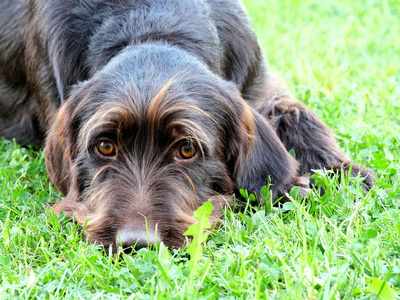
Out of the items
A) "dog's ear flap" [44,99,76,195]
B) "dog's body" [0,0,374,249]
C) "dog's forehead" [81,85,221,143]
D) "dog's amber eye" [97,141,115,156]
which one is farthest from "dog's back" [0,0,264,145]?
"dog's amber eye" [97,141,115,156]

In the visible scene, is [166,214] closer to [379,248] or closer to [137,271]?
[137,271]

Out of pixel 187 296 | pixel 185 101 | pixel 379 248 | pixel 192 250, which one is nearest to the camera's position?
pixel 187 296

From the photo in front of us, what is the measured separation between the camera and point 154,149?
3430 mm

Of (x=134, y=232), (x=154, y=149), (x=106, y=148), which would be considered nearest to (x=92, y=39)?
(x=106, y=148)

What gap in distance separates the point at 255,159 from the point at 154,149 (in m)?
0.74

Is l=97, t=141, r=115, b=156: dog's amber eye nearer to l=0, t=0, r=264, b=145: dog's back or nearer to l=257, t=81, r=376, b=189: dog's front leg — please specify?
l=0, t=0, r=264, b=145: dog's back

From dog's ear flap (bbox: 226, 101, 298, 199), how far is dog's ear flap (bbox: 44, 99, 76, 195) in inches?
39.7

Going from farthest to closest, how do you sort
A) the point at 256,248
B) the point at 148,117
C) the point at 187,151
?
the point at 187,151 → the point at 148,117 → the point at 256,248

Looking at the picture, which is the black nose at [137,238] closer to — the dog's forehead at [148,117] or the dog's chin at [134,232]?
the dog's chin at [134,232]

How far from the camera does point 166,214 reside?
3.20 metres

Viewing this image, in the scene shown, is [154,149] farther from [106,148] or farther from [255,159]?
[255,159]

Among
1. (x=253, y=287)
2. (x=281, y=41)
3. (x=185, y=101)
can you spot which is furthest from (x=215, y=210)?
(x=281, y=41)

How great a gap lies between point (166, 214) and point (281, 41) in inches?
181

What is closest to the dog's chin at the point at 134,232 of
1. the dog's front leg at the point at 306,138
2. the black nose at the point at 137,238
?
the black nose at the point at 137,238
